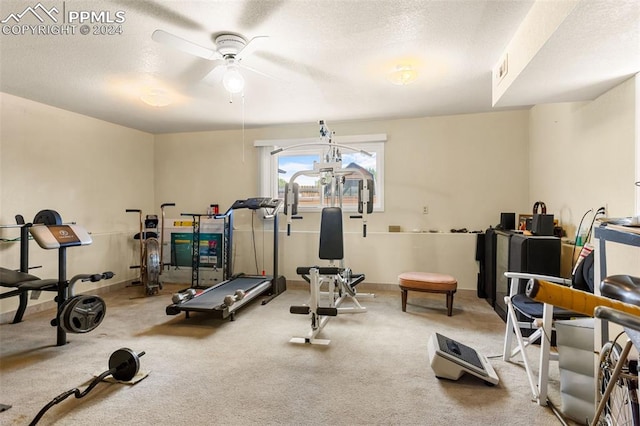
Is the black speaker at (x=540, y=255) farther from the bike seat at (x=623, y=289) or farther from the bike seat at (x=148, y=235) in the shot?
the bike seat at (x=148, y=235)

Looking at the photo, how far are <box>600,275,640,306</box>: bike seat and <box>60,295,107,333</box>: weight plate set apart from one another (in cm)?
331

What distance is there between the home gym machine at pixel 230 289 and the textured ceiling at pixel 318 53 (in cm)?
134

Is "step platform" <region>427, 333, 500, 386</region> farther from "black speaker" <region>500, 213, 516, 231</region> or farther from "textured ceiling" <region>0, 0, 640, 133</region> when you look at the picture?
"black speaker" <region>500, 213, 516, 231</region>

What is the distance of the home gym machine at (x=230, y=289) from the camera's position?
3.46 metres

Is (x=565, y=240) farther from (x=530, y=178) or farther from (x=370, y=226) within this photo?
(x=370, y=226)

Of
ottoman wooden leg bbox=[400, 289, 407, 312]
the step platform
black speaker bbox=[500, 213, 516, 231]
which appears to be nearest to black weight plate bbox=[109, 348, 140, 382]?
the step platform

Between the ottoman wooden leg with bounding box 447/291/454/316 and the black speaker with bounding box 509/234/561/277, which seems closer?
the black speaker with bounding box 509/234/561/277

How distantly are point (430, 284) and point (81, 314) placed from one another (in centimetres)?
330

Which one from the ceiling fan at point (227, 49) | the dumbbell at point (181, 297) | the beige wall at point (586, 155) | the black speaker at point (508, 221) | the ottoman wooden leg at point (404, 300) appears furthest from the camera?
the black speaker at point (508, 221)

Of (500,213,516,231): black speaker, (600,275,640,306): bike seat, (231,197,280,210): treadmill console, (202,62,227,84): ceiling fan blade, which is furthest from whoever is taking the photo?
(231,197,280,210): treadmill console

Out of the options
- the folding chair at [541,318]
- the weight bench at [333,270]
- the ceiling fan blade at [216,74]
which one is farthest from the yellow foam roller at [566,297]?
the ceiling fan blade at [216,74]

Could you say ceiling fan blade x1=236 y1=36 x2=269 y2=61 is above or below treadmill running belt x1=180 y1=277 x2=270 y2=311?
above

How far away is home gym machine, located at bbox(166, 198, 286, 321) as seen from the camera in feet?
11.4

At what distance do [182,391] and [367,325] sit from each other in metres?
1.83
